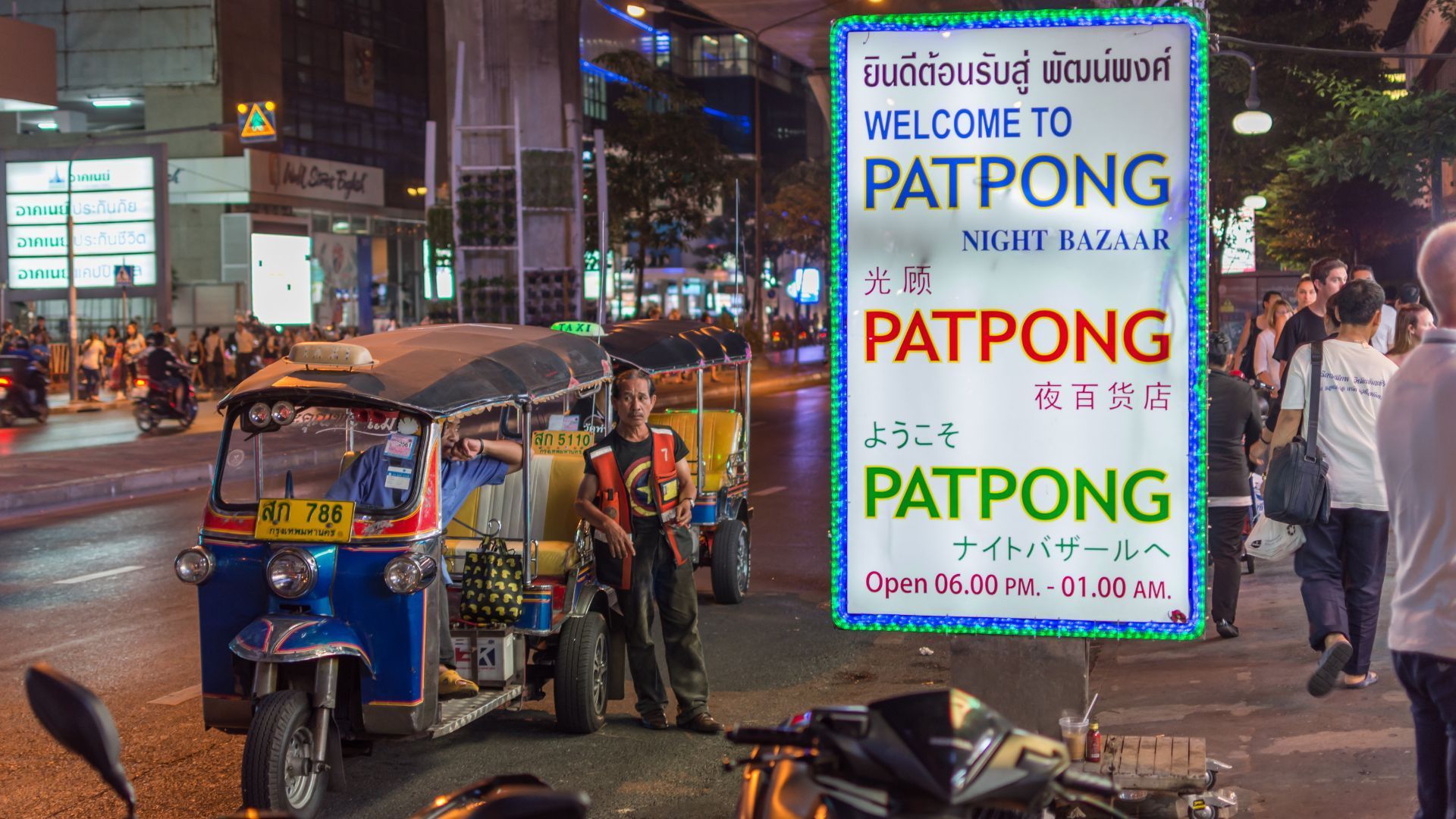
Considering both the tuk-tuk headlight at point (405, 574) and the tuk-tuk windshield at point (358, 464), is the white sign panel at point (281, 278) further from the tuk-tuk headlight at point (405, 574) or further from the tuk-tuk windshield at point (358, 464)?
the tuk-tuk headlight at point (405, 574)

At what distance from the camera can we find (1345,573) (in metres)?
6.89

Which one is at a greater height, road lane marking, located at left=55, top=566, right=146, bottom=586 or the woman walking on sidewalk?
the woman walking on sidewalk

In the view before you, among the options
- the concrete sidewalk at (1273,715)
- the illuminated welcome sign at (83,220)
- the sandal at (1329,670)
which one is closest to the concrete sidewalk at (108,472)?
the illuminated welcome sign at (83,220)

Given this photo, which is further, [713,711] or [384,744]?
[713,711]

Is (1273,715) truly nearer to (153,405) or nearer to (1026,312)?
(1026,312)

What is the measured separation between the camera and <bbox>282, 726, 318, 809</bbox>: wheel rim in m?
5.75

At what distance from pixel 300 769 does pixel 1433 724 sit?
13.3 ft

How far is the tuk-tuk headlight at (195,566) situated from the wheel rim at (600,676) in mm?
1887

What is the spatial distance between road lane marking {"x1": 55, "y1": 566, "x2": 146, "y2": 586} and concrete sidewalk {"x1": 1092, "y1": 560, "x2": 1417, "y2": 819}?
7623 millimetres

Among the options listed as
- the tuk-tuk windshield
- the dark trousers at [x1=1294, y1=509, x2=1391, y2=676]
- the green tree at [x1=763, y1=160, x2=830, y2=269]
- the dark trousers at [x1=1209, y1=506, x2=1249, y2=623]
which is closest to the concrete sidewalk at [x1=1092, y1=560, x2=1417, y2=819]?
the dark trousers at [x1=1209, y1=506, x2=1249, y2=623]

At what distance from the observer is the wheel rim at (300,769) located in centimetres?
575

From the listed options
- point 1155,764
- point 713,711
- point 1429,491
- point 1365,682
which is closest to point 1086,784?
point 1429,491

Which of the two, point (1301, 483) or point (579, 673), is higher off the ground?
point (1301, 483)

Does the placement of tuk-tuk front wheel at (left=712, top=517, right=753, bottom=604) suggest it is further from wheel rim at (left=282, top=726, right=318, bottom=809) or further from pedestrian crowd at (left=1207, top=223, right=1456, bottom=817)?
wheel rim at (left=282, top=726, right=318, bottom=809)
